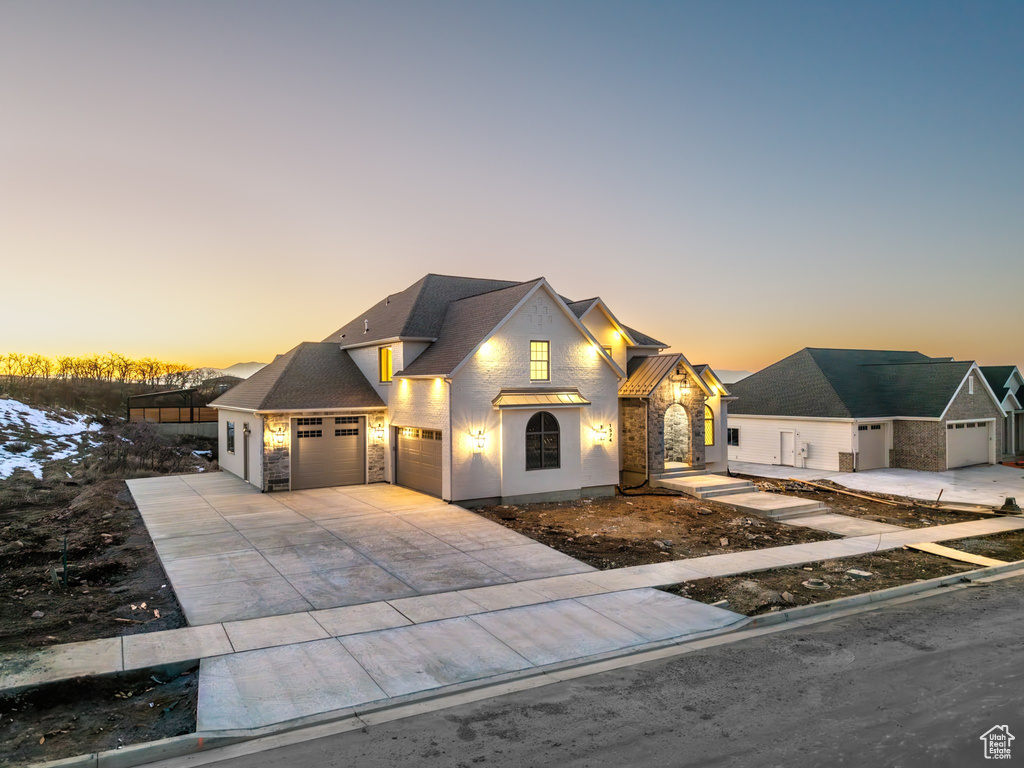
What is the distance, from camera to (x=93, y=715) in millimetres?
7008

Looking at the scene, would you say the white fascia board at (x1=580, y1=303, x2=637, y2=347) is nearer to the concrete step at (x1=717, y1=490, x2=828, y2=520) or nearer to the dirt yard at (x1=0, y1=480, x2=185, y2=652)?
the concrete step at (x1=717, y1=490, x2=828, y2=520)

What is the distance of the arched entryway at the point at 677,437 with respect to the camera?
25.1 meters

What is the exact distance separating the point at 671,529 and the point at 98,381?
209 feet

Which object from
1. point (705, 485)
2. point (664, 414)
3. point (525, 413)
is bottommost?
point (705, 485)

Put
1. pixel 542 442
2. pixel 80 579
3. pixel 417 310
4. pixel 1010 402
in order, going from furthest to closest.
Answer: pixel 1010 402
pixel 417 310
pixel 542 442
pixel 80 579

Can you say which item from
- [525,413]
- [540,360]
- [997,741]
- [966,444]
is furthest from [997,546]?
[966,444]

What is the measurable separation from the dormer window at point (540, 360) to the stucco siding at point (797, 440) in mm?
15827

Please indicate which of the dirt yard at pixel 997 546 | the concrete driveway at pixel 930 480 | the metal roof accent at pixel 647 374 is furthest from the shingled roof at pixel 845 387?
the dirt yard at pixel 997 546

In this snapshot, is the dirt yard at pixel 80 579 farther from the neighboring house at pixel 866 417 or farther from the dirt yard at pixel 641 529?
the neighboring house at pixel 866 417

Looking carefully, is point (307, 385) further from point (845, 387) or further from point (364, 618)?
point (845, 387)

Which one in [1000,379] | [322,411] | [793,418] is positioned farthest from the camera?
[1000,379]

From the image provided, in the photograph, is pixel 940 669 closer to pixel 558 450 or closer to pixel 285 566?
pixel 285 566

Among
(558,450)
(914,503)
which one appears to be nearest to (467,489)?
(558,450)

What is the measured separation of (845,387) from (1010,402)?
40.2 ft
